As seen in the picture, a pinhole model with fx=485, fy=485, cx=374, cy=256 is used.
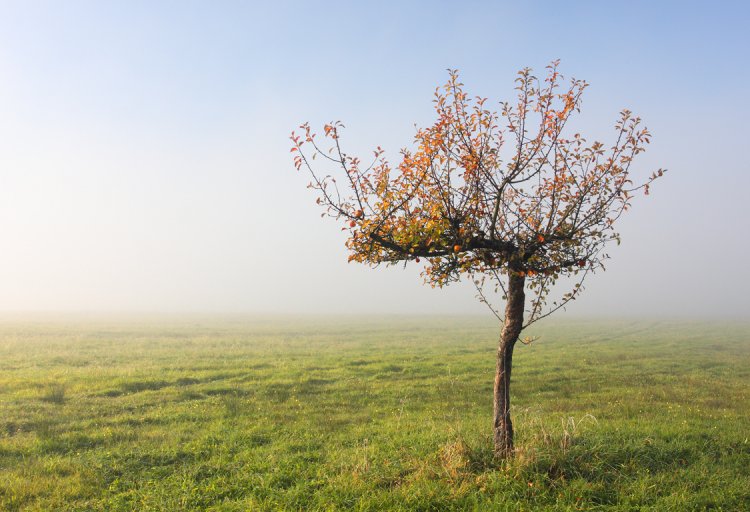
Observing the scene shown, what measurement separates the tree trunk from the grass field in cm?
51

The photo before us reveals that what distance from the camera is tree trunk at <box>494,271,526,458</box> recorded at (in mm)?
10336

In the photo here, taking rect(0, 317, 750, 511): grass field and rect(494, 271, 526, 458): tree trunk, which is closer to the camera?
rect(0, 317, 750, 511): grass field

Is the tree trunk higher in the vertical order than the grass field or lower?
higher

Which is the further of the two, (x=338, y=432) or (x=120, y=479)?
(x=338, y=432)

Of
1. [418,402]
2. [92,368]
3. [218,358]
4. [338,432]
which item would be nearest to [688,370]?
[418,402]

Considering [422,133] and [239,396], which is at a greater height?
[422,133]

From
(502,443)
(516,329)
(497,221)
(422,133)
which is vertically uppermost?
(422,133)

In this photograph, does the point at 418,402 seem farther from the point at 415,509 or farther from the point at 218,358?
the point at 218,358

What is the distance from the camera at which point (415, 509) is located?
8.79m

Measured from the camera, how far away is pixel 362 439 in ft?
44.9

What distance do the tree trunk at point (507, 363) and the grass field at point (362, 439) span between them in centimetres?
51

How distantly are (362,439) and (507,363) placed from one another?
537 cm

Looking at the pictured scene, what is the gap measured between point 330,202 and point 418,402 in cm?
1203

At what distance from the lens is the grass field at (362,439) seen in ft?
30.9
